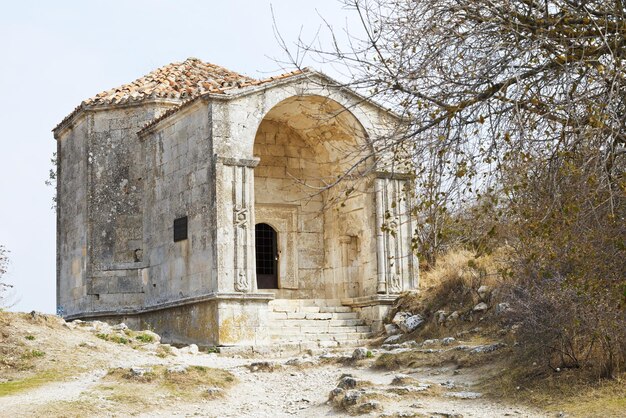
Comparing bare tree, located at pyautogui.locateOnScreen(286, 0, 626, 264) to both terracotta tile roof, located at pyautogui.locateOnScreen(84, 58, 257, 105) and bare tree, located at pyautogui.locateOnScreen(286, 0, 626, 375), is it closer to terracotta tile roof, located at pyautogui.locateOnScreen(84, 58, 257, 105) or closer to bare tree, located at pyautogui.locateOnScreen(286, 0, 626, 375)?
bare tree, located at pyautogui.locateOnScreen(286, 0, 626, 375)

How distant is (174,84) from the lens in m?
23.1

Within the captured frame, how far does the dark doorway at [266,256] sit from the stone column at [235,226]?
3.50 m

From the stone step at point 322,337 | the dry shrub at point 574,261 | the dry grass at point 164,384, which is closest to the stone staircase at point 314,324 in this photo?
the stone step at point 322,337

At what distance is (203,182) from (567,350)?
8761 millimetres

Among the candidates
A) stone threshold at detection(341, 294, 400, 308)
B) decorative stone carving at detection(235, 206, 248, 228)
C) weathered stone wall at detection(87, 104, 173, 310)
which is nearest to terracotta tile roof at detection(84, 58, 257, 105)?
weathered stone wall at detection(87, 104, 173, 310)

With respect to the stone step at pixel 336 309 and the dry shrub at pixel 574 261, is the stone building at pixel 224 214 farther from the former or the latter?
the dry shrub at pixel 574 261

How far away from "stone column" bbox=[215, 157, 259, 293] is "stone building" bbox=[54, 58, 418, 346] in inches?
1.1

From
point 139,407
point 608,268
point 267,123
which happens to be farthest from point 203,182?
point 608,268

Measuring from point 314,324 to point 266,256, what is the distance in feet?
9.89

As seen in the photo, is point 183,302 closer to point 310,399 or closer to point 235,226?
point 235,226

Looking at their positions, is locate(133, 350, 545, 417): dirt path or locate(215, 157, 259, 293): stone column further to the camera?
locate(215, 157, 259, 293): stone column

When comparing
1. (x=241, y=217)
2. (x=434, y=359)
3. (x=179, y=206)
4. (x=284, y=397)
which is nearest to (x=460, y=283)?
(x=434, y=359)

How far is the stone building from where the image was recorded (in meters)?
19.2

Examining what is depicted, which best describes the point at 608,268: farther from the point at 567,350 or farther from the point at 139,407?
the point at 139,407
